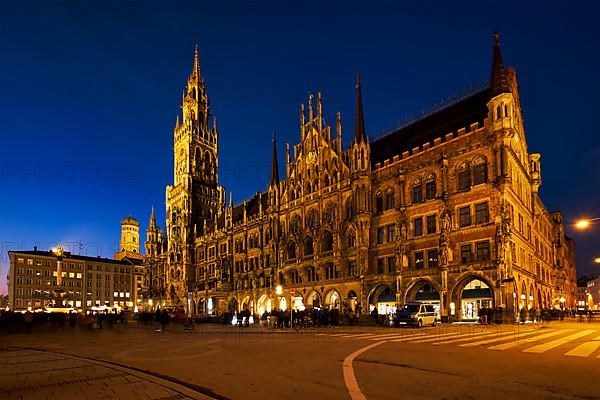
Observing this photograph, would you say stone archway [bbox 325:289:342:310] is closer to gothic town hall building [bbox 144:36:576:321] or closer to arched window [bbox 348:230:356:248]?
gothic town hall building [bbox 144:36:576:321]

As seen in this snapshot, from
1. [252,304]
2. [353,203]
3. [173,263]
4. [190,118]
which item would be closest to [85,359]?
[353,203]

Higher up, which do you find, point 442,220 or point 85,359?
point 442,220

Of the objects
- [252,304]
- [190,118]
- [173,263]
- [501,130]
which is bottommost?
[252,304]

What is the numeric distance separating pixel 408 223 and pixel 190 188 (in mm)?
58760

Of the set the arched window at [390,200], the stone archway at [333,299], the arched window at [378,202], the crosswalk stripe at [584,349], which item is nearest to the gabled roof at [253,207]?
the stone archway at [333,299]

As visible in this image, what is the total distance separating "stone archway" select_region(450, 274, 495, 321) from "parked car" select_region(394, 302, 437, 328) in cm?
713

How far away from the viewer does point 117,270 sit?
146625 millimetres

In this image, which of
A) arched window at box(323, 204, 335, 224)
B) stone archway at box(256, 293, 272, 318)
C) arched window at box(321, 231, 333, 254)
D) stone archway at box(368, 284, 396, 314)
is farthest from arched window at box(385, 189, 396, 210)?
stone archway at box(256, 293, 272, 318)

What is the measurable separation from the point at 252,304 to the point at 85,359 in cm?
5654

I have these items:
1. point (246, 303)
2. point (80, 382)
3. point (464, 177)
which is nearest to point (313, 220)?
point (246, 303)

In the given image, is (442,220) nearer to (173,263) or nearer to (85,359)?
(85,359)

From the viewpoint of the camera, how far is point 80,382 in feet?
35.8

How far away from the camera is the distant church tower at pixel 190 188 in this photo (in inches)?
3649

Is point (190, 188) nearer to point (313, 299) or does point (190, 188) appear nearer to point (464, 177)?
point (313, 299)
